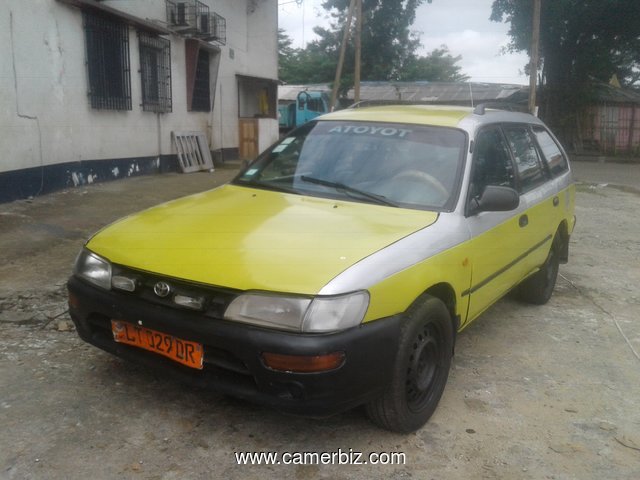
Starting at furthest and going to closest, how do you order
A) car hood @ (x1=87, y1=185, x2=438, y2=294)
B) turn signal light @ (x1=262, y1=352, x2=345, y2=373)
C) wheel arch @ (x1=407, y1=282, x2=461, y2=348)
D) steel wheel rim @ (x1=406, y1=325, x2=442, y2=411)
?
wheel arch @ (x1=407, y1=282, x2=461, y2=348) → steel wheel rim @ (x1=406, y1=325, x2=442, y2=411) → car hood @ (x1=87, y1=185, x2=438, y2=294) → turn signal light @ (x1=262, y1=352, x2=345, y2=373)

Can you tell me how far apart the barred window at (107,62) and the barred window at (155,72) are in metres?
0.67

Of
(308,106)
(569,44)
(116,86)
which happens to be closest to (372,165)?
(116,86)

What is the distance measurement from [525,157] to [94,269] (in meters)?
3.02

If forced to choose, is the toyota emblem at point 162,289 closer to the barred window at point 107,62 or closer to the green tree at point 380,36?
the barred window at point 107,62

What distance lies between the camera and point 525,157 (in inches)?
166

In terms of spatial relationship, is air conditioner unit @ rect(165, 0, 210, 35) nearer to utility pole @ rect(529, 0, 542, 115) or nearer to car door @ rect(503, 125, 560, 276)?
car door @ rect(503, 125, 560, 276)

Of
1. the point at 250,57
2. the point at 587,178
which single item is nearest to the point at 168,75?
the point at 250,57

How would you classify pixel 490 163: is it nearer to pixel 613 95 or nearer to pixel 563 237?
pixel 563 237

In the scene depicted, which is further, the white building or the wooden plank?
the wooden plank

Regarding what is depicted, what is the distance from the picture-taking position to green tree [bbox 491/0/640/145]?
21.3m

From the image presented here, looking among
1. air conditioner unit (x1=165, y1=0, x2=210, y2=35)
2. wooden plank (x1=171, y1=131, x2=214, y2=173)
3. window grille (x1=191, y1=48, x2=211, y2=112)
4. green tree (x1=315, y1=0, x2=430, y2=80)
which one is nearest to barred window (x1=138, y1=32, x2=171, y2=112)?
air conditioner unit (x1=165, y1=0, x2=210, y2=35)

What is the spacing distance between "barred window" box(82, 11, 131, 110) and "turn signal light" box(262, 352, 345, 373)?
817 centimetres

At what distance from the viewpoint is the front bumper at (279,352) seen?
230 cm

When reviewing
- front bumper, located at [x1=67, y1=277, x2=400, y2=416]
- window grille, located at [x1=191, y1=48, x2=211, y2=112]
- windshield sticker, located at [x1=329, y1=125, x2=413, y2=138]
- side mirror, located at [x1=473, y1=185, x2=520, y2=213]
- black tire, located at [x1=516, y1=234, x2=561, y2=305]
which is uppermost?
window grille, located at [x1=191, y1=48, x2=211, y2=112]
